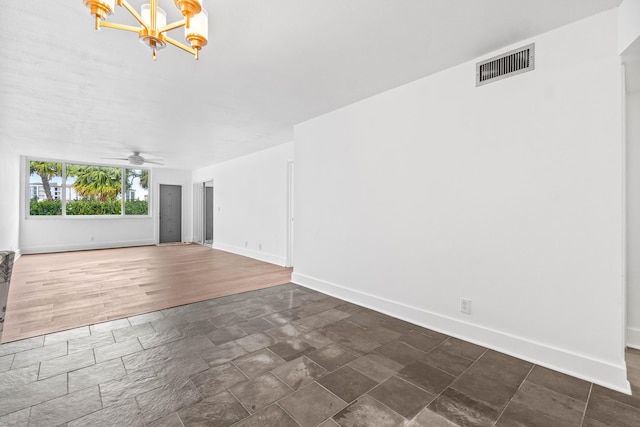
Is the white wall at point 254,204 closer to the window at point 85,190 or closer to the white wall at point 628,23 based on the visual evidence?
the window at point 85,190

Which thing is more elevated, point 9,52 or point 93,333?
point 9,52

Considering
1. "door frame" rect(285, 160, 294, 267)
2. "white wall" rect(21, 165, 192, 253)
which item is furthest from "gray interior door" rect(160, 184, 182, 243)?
"door frame" rect(285, 160, 294, 267)

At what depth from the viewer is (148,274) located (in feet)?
16.4

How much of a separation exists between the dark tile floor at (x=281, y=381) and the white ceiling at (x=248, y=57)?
248cm

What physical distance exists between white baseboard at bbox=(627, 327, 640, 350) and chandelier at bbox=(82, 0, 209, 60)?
3932 millimetres

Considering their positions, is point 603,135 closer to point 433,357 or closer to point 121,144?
point 433,357

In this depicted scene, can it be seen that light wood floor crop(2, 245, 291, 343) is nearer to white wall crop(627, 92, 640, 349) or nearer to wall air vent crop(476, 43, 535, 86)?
wall air vent crop(476, 43, 535, 86)

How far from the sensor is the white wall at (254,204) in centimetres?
580

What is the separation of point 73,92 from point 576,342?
5286mm

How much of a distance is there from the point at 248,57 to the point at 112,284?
13.0 ft

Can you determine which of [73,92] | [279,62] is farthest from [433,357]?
[73,92]

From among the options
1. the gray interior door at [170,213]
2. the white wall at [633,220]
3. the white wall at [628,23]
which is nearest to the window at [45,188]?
the gray interior door at [170,213]

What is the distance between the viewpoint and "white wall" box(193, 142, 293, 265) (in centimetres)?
580

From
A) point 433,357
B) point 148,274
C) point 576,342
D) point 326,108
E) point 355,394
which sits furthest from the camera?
point 148,274
